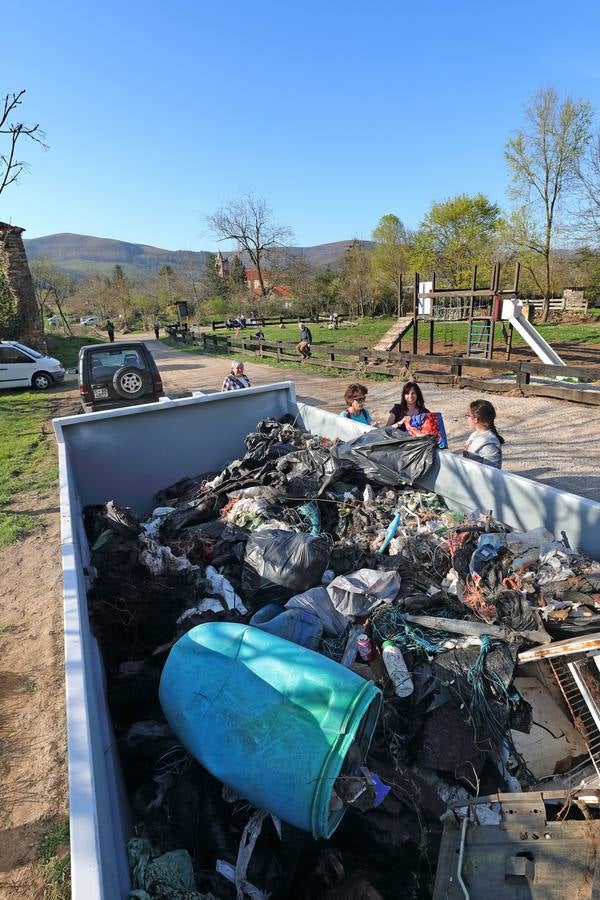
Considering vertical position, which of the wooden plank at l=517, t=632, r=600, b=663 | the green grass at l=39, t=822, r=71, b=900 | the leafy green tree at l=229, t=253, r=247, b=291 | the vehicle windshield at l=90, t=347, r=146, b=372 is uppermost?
the leafy green tree at l=229, t=253, r=247, b=291

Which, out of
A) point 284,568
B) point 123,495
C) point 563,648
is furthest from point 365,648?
point 123,495

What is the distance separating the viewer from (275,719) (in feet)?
5.47

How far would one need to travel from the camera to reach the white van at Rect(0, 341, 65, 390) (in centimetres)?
1455

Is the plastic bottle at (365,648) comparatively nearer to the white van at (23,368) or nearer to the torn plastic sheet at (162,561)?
the torn plastic sheet at (162,561)

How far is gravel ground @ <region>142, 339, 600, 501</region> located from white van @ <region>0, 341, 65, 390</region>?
3874 mm

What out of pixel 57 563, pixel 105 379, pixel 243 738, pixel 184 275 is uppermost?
pixel 184 275

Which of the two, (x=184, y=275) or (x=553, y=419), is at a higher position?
(x=184, y=275)

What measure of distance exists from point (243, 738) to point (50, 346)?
27955mm

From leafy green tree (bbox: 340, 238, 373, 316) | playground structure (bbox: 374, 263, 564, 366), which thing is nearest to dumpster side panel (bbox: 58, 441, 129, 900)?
playground structure (bbox: 374, 263, 564, 366)

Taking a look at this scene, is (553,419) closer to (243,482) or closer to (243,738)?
(243,482)

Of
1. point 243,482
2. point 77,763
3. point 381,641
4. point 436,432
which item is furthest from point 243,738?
point 436,432

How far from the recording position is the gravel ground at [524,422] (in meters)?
6.49

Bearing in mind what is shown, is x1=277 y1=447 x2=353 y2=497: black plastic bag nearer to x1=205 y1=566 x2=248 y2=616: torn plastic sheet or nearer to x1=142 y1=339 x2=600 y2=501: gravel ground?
x1=205 y1=566 x2=248 y2=616: torn plastic sheet

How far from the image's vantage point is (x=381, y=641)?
2.52 meters
